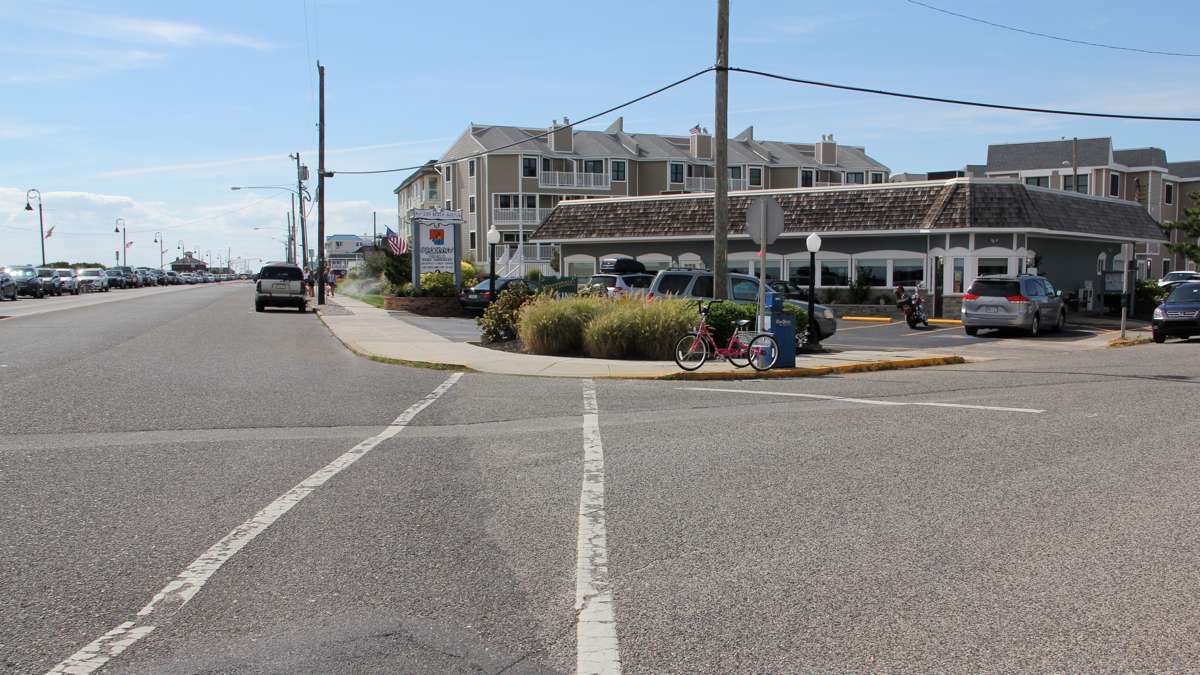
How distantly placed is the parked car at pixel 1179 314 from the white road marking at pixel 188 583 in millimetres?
22804

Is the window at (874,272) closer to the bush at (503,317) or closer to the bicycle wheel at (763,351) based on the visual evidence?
the bush at (503,317)

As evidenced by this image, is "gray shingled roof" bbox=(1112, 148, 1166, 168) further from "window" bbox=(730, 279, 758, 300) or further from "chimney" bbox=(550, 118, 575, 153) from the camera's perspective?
"window" bbox=(730, 279, 758, 300)

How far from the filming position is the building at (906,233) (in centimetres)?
3431

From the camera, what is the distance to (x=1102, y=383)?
48.9 ft

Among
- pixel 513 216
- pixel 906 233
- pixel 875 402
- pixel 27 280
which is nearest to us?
pixel 875 402

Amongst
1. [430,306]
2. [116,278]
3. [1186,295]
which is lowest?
[430,306]

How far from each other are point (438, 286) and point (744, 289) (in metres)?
19.0

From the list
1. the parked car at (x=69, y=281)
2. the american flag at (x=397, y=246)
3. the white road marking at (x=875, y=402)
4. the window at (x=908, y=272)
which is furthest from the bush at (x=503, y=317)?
the parked car at (x=69, y=281)

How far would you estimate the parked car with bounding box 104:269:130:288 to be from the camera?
7469 centimetres

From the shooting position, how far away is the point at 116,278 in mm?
75938

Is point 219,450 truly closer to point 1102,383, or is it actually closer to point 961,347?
point 1102,383

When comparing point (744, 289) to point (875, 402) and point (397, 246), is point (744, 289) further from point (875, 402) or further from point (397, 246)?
point (397, 246)

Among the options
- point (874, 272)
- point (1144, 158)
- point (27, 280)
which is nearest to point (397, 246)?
point (27, 280)

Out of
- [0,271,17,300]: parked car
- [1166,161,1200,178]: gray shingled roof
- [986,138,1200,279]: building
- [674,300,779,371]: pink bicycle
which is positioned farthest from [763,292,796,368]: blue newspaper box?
[1166,161,1200,178]: gray shingled roof
